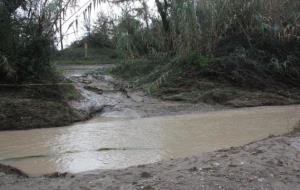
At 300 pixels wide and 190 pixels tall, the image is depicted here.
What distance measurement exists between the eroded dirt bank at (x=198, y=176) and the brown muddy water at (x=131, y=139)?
3.36 ft

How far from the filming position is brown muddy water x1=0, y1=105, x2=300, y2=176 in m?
7.88

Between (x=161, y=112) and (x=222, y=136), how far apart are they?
3.75 metres

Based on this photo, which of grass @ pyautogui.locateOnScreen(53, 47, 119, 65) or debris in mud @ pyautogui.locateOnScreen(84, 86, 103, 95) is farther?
grass @ pyautogui.locateOnScreen(53, 47, 119, 65)

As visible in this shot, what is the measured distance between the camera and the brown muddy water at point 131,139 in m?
7.88

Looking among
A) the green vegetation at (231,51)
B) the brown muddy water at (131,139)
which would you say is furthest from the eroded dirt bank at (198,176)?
the green vegetation at (231,51)

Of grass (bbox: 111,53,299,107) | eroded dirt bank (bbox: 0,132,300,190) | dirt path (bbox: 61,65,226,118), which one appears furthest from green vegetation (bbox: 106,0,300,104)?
eroded dirt bank (bbox: 0,132,300,190)

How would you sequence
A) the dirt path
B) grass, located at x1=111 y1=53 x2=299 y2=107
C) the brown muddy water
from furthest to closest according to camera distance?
grass, located at x1=111 y1=53 x2=299 y2=107
the dirt path
the brown muddy water

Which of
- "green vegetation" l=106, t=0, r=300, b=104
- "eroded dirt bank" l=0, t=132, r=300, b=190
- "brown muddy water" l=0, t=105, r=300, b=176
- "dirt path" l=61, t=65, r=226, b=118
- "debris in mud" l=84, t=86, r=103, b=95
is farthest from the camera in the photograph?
"green vegetation" l=106, t=0, r=300, b=104

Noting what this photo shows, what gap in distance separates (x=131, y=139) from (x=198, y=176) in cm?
384

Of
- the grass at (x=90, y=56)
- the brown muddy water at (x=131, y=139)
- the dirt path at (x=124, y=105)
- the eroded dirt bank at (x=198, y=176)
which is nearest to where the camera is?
the eroded dirt bank at (x=198, y=176)

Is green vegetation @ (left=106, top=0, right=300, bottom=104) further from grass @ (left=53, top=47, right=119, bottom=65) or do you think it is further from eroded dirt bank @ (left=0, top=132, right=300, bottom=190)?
grass @ (left=53, top=47, right=119, bottom=65)

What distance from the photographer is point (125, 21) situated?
21.2 m

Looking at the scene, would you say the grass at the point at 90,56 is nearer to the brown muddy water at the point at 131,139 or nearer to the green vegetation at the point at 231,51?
the green vegetation at the point at 231,51

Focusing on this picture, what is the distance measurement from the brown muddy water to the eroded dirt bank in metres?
1.02
